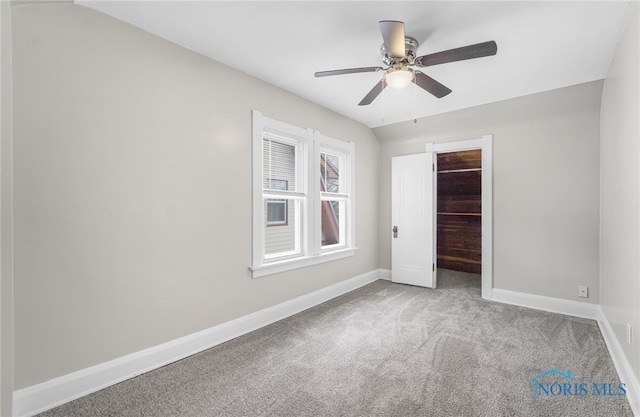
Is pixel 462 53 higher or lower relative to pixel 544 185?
higher

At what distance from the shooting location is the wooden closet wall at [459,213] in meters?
5.31

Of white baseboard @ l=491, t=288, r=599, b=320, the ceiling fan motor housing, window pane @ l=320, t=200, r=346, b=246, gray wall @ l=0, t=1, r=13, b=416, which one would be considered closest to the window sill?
window pane @ l=320, t=200, r=346, b=246

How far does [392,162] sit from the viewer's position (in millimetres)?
4672

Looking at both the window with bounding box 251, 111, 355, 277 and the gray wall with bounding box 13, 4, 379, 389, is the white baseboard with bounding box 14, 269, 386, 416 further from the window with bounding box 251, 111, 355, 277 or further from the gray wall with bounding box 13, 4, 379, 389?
the window with bounding box 251, 111, 355, 277

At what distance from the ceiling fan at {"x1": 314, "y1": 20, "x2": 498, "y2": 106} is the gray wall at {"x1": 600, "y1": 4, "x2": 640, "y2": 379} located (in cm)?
99

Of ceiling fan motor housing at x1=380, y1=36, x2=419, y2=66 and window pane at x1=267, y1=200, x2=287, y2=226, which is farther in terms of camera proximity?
window pane at x1=267, y1=200, x2=287, y2=226

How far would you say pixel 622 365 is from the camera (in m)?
2.02

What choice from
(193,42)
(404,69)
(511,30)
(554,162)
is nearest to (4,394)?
(193,42)

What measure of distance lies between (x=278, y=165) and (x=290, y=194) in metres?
0.37

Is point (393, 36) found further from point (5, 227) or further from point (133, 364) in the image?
point (133, 364)

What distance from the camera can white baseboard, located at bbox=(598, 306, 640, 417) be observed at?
170 cm

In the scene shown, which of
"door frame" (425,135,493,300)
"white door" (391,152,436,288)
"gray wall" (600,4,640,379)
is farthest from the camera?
"white door" (391,152,436,288)

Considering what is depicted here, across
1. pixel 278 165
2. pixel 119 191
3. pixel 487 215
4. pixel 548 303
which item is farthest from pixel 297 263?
pixel 548 303

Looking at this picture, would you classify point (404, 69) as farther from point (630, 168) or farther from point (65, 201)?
point (65, 201)
